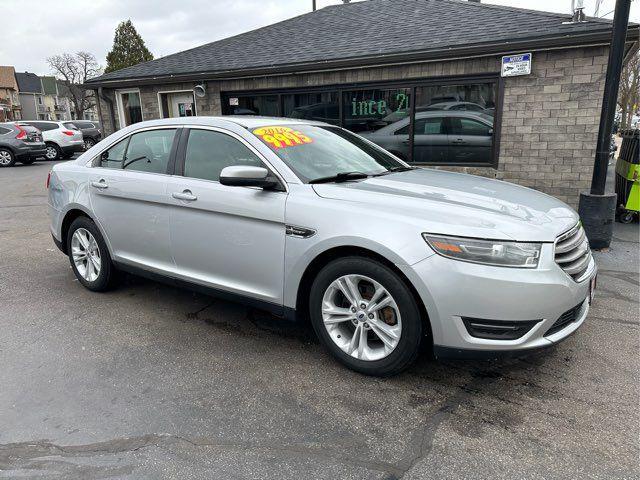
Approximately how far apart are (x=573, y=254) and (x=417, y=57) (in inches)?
237

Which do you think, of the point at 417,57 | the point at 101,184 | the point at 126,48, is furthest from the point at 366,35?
the point at 126,48

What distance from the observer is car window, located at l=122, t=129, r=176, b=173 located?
12.5 ft

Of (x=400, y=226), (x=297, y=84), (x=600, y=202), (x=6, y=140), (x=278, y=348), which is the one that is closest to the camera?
(x=400, y=226)

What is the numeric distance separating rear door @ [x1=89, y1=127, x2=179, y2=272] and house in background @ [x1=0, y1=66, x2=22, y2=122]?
217ft

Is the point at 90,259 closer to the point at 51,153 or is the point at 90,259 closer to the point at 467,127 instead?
the point at 467,127

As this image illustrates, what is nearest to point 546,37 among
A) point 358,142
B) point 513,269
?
point 358,142

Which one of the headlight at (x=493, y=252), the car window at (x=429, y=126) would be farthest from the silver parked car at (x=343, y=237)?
the car window at (x=429, y=126)

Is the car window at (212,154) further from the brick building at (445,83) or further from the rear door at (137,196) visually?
the brick building at (445,83)

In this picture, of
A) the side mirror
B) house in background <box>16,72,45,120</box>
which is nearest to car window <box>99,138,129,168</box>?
the side mirror

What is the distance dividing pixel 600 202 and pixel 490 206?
367cm

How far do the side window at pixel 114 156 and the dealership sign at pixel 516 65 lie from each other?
599cm

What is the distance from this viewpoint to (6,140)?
1684 centimetres

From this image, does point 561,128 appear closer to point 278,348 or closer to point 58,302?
point 278,348

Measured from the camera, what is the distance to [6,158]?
1711 cm
